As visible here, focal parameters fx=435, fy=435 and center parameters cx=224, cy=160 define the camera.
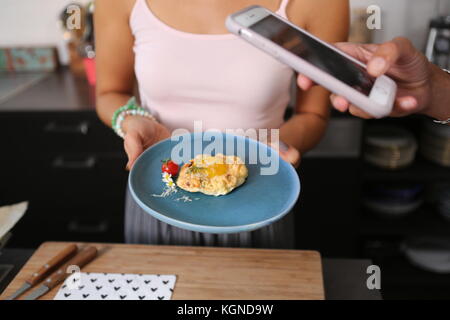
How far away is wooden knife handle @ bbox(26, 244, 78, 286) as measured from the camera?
0.65 m

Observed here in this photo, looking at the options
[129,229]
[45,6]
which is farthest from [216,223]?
[45,6]

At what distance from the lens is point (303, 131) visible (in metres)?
0.80

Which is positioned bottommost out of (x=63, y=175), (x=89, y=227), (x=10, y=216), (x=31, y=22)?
(x=89, y=227)

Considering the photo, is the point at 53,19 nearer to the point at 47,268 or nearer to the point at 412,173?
the point at 47,268

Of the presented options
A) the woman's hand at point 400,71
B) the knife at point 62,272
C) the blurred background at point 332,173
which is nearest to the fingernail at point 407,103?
the woman's hand at point 400,71

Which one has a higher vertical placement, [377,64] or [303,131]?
[377,64]

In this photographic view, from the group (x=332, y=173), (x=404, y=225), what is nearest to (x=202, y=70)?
(x=332, y=173)

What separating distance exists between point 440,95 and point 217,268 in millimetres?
426

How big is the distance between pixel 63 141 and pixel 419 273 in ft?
4.31

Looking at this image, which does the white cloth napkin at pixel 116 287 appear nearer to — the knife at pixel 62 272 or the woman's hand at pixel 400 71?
the knife at pixel 62 272

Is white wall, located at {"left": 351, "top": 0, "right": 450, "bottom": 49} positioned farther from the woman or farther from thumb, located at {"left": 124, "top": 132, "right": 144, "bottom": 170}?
thumb, located at {"left": 124, "top": 132, "right": 144, "bottom": 170}

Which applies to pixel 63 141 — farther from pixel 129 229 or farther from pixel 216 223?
pixel 216 223

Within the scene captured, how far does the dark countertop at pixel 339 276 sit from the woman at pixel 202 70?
4.2 inches
